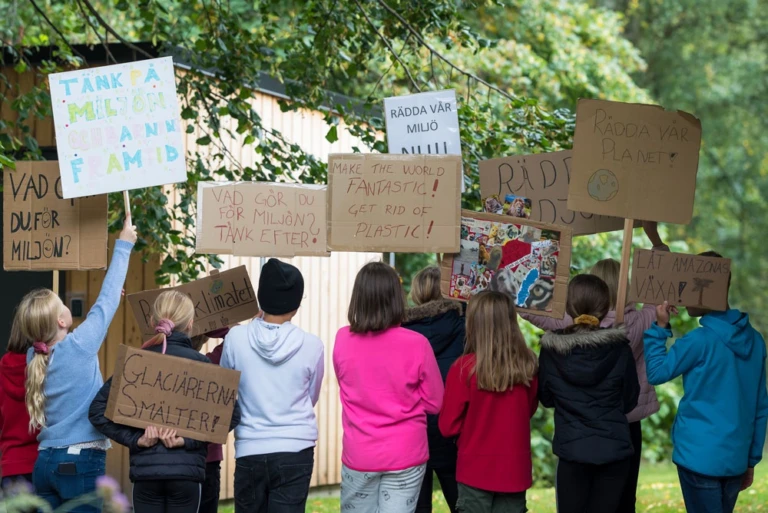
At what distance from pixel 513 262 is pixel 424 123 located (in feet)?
3.78

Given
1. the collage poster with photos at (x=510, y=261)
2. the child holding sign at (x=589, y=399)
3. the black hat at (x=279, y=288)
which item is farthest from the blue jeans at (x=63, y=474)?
the child holding sign at (x=589, y=399)

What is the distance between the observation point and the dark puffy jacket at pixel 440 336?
5234 millimetres

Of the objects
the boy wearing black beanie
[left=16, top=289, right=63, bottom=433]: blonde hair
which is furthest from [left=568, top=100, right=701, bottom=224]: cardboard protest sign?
[left=16, top=289, right=63, bottom=433]: blonde hair

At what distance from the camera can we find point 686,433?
4879 mm

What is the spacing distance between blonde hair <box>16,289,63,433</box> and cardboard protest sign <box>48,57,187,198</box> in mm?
685

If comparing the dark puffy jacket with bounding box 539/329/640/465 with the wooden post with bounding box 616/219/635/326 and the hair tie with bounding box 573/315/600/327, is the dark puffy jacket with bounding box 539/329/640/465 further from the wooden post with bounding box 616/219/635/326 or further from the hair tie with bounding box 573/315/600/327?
the wooden post with bounding box 616/219/635/326

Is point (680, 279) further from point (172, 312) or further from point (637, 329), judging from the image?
point (172, 312)

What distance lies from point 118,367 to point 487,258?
1.96 metres

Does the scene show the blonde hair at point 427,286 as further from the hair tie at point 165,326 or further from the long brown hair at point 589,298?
the hair tie at point 165,326

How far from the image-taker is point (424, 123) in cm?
581

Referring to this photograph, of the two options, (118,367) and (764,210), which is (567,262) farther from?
(764,210)

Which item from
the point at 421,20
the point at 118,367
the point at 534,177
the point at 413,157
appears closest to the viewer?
the point at 118,367

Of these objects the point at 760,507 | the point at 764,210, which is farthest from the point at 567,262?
the point at 764,210

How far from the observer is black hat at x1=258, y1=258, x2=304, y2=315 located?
186 inches
